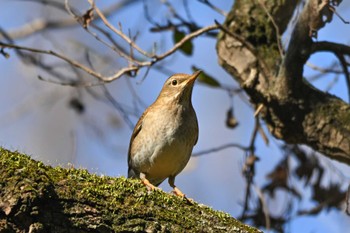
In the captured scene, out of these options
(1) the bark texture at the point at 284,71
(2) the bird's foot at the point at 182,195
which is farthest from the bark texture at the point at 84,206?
Answer: (1) the bark texture at the point at 284,71

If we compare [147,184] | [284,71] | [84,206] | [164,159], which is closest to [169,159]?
[164,159]

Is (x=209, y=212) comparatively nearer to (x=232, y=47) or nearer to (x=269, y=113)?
(x=269, y=113)

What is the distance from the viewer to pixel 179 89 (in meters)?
6.76

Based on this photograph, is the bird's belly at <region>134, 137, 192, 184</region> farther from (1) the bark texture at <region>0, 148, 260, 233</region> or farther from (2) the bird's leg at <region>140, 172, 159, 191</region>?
(1) the bark texture at <region>0, 148, 260, 233</region>

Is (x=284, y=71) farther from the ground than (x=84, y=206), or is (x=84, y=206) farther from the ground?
(x=284, y=71)

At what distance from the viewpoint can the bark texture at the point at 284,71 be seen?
5988mm

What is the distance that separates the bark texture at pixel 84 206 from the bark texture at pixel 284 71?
237 cm

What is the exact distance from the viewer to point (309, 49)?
19.6ft

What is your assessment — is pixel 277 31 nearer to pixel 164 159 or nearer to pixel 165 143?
pixel 165 143

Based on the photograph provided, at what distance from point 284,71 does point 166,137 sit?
124 cm

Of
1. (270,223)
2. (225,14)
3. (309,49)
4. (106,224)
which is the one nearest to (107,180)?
(106,224)

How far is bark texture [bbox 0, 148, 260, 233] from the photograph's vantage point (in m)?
3.32

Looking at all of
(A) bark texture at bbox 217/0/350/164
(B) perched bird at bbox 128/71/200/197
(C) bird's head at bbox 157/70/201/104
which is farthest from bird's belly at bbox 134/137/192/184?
(A) bark texture at bbox 217/0/350/164

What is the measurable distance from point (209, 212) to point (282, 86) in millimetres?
2423
